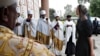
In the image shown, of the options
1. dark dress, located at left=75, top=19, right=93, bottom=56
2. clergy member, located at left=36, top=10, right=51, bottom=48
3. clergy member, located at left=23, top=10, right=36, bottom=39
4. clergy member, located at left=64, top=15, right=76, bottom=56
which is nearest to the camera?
dark dress, located at left=75, top=19, right=93, bottom=56

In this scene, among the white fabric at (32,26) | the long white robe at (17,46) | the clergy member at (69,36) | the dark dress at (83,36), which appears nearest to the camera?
the long white robe at (17,46)

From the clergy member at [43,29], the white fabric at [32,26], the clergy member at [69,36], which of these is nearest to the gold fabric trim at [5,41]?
the white fabric at [32,26]

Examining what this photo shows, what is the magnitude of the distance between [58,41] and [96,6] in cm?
4510

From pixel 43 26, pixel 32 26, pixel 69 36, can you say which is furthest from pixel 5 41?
pixel 69 36

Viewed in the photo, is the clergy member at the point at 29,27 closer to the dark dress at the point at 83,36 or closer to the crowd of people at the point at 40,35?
the crowd of people at the point at 40,35

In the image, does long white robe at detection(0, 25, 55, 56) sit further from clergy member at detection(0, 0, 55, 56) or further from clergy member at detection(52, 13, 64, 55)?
clergy member at detection(52, 13, 64, 55)

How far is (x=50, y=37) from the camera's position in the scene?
565 inches

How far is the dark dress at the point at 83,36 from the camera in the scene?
626 centimetres

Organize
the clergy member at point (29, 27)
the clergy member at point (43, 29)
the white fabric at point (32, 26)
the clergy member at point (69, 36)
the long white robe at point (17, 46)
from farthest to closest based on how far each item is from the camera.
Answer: the clergy member at point (69, 36)
the clergy member at point (43, 29)
the white fabric at point (32, 26)
the clergy member at point (29, 27)
the long white robe at point (17, 46)

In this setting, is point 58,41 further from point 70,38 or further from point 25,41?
point 25,41

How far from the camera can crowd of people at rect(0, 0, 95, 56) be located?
80.3 inches

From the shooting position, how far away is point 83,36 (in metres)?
6.38

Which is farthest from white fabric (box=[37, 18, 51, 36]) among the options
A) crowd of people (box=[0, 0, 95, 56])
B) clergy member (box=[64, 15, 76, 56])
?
clergy member (box=[64, 15, 76, 56])

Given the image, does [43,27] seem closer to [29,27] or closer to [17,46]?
[29,27]
